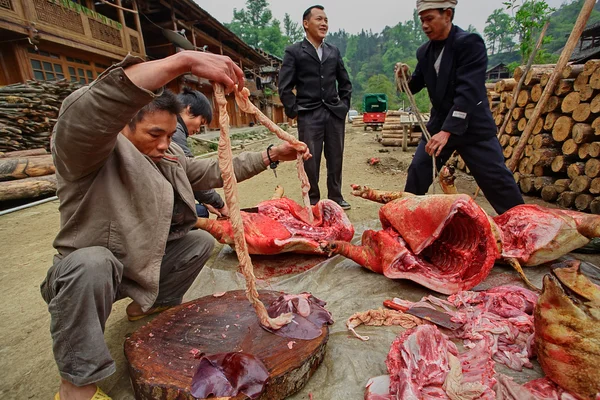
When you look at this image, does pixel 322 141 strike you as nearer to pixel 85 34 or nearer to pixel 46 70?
pixel 46 70

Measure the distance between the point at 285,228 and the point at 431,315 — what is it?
1487 millimetres

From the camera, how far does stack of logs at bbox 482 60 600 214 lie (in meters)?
3.97

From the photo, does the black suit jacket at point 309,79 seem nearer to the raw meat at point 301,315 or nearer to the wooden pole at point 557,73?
the wooden pole at point 557,73

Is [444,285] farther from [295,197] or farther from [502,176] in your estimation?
[295,197]

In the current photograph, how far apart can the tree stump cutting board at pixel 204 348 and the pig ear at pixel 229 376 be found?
0.12 feet

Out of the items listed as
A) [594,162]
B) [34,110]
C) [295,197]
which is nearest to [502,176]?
[594,162]

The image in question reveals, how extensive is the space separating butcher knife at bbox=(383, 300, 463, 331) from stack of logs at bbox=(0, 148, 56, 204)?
6.33 metres

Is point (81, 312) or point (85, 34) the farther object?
point (85, 34)

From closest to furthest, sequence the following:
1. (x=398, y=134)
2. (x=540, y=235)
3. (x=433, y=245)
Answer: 1. (x=540, y=235)
2. (x=433, y=245)
3. (x=398, y=134)

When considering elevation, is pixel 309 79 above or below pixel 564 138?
above

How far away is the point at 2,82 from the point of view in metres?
8.05

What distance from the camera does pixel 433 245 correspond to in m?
2.67

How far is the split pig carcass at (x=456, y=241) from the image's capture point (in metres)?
2.24

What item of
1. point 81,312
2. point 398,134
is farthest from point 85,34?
point 81,312
